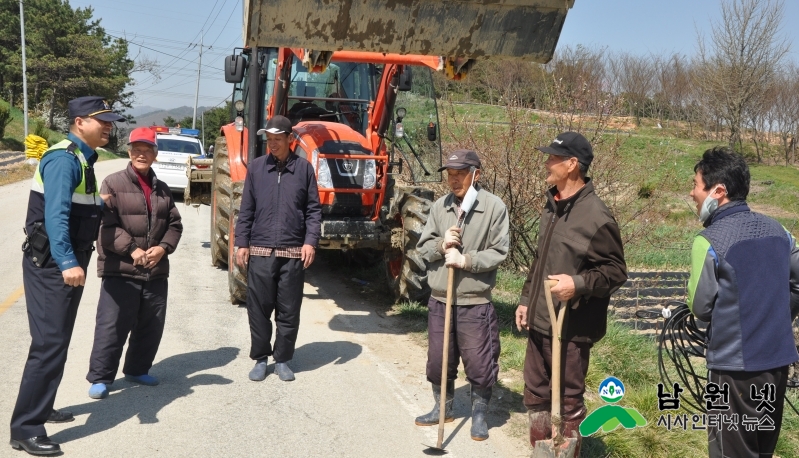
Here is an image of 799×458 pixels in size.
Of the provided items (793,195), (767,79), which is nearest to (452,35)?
(793,195)

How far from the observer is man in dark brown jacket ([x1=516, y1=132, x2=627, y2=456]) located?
14.1 feet

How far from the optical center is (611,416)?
17.0ft

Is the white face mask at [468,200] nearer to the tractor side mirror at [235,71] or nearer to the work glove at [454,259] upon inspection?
the work glove at [454,259]

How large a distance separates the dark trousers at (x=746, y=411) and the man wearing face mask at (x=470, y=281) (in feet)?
5.27

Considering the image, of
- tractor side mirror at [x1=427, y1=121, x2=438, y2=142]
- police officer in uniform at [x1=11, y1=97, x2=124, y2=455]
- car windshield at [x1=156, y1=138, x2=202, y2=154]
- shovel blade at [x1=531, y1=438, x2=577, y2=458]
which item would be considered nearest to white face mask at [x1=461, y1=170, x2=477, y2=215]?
shovel blade at [x1=531, y1=438, x2=577, y2=458]

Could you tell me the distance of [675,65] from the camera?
4725cm

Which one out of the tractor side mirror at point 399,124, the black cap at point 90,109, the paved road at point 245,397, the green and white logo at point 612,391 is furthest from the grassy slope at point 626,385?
the black cap at point 90,109

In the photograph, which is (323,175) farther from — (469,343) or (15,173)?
(15,173)

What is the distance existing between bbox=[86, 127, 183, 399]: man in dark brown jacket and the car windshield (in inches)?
664

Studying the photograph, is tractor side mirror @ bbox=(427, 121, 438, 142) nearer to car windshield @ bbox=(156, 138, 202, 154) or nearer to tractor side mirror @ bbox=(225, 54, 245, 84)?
tractor side mirror @ bbox=(225, 54, 245, 84)

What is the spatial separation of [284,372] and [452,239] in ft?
6.68

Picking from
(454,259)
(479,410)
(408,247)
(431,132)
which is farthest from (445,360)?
(431,132)

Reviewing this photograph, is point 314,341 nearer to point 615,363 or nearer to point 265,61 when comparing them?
point 615,363

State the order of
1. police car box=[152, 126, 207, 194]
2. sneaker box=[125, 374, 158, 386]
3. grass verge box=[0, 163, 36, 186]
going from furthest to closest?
grass verge box=[0, 163, 36, 186] < police car box=[152, 126, 207, 194] < sneaker box=[125, 374, 158, 386]
